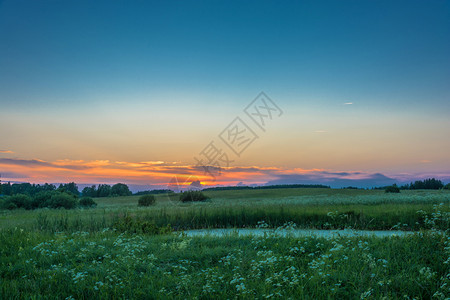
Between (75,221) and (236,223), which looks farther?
(236,223)

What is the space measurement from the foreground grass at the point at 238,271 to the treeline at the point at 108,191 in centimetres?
6189

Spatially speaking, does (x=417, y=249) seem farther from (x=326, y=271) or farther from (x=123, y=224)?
(x=123, y=224)

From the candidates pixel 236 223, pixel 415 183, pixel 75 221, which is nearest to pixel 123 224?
pixel 75 221

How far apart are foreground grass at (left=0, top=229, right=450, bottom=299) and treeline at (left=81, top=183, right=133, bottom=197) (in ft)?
203

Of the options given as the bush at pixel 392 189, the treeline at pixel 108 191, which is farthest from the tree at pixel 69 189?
the bush at pixel 392 189

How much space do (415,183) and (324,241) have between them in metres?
70.2

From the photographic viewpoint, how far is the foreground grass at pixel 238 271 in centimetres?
532

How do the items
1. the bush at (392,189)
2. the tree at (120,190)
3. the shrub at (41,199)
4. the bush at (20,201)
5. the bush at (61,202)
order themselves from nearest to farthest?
the bush at (61,202)
the bush at (20,201)
the shrub at (41,199)
the bush at (392,189)
the tree at (120,190)

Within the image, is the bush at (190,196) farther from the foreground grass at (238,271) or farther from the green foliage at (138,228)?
the foreground grass at (238,271)

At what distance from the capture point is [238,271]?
627cm

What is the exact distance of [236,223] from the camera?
15555 millimetres

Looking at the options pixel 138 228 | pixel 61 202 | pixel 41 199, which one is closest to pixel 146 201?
pixel 61 202

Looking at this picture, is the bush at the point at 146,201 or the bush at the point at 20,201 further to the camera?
the bush at the point at 146,201

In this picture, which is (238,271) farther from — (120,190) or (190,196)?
(120,190)
